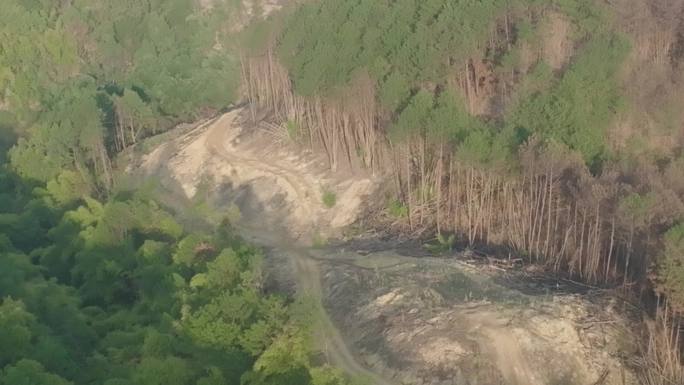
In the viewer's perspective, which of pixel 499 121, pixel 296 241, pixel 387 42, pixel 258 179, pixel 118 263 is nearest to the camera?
pixel 118 263

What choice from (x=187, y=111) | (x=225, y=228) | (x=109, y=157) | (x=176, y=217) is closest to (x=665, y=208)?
(x=225, y=228)

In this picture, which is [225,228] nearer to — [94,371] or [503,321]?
[94,371]

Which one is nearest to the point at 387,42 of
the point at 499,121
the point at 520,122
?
the point at 499,121

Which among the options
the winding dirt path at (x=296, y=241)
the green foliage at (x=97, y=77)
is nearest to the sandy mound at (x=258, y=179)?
the winding dirt path at (x=296, y=241)

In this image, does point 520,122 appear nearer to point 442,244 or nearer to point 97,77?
point 442,244

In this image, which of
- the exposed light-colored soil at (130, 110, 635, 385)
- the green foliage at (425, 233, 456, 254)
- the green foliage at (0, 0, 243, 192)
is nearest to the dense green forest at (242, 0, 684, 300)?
the green foliage at (425, 233, 456, 254)
